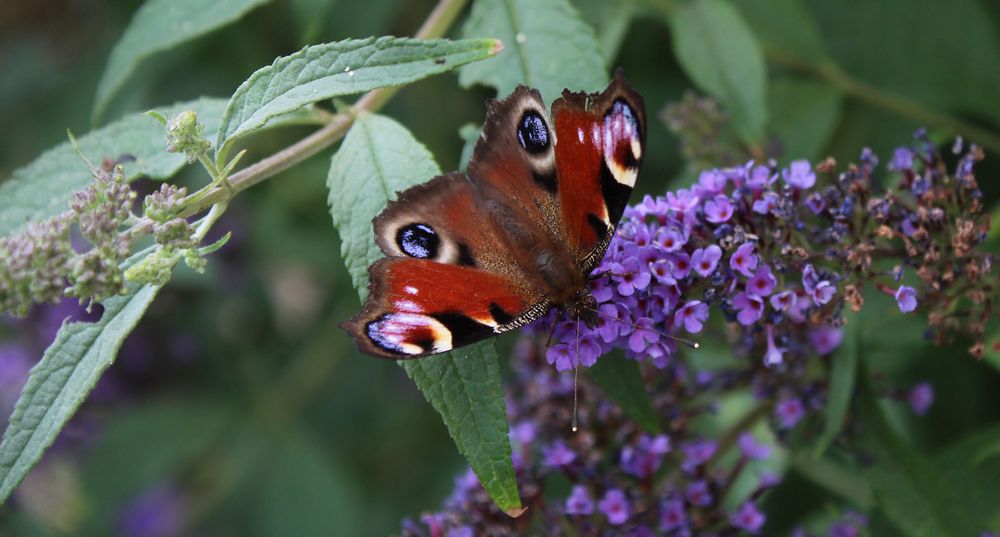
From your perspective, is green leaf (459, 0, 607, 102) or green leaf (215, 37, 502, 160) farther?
green leaf (459, 0, 607, 102)

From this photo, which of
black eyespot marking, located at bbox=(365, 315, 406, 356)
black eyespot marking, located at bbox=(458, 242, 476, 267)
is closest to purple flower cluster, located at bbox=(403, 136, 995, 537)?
black eyespot marking, located at bbox=(458, 242, 476, 267)

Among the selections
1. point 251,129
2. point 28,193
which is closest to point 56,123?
point 28,193

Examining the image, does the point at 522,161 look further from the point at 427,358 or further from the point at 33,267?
the point at 33,267

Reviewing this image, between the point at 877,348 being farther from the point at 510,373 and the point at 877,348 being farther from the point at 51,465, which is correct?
the point at 51,465

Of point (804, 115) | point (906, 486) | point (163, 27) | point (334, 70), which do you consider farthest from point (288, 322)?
point (906, 486)

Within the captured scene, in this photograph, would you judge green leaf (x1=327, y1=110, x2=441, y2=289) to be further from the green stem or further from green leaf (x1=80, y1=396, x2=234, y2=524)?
green leaf (x1=80, y1=396, x2=234, y2=524)

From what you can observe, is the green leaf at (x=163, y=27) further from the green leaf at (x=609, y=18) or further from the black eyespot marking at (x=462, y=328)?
the black eyespot marking at (x=462, y=328)
